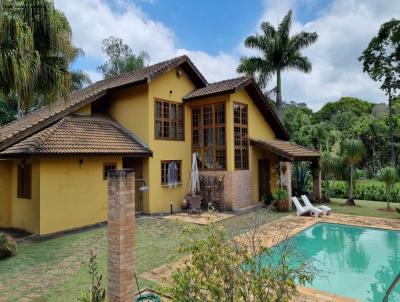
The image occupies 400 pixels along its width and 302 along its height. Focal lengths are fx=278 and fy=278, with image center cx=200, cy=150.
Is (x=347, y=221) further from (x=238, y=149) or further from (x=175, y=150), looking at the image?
(x=175, y=150)

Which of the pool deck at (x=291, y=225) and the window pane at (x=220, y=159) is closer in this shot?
the pool deck at (x=291, y=225)

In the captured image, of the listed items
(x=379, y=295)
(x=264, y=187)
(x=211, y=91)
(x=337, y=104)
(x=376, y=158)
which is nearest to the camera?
(x=379, y=295)

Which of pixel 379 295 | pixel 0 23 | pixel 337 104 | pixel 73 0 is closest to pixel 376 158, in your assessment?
pixel 337 104

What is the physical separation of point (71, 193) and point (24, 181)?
2.19m

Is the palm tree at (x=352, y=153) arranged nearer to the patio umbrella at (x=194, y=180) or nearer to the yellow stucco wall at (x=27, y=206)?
the patio umbrella at (x=194, y=180)

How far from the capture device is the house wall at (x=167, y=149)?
15430 millimetres

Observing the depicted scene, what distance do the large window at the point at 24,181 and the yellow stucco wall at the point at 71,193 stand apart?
1161mm

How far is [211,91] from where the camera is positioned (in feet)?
53.5

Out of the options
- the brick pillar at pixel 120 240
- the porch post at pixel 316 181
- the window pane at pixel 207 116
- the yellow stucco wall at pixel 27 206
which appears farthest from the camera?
the porch post at pixel 316 181

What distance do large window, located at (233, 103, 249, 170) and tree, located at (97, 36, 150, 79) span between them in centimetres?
2161

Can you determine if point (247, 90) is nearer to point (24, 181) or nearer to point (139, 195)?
point (139, 195)

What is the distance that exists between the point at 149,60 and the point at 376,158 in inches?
1357

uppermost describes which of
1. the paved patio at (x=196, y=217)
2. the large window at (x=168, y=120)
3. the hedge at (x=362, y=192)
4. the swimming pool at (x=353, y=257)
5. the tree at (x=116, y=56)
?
the tree at (x=116, y=56)

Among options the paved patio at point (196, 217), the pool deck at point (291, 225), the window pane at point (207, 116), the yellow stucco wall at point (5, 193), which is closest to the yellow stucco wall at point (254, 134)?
the window pane at point (207, 116)
